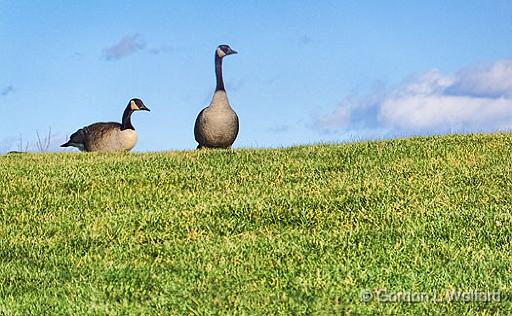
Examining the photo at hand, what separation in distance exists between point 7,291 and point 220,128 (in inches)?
471

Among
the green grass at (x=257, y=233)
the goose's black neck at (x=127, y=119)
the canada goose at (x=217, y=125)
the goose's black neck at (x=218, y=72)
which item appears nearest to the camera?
the green grass at (x=257, y=233)

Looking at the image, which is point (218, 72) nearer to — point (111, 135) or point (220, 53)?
point (220, 53)

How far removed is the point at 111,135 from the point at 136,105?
63.0 inches

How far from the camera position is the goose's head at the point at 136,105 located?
945 inches

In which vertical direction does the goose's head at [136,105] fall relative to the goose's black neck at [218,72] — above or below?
below

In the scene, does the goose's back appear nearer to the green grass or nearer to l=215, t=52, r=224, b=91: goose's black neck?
l=215, t=52, r=224, b=91: goose's black neck

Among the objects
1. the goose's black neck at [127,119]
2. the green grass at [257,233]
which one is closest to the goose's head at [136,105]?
the goose's black neck at [127,119]

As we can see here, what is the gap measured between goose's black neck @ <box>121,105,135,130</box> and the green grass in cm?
529

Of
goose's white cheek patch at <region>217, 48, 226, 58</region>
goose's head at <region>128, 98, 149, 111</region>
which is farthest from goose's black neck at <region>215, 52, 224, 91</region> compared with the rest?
goose's head at <region>128, 98, 149, 111</region>

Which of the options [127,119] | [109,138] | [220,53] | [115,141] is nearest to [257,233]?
[115,141]

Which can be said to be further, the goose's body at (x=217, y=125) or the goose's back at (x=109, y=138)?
the goose's back at (x=109, y=138)

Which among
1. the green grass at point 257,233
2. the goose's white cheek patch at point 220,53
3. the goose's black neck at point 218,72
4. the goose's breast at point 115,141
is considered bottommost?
the green grass at point 257,233

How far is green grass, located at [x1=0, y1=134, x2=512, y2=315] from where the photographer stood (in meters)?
8.84

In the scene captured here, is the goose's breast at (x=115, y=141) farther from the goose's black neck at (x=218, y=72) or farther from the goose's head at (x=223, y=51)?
the goose's head at (x=223, y=51)
